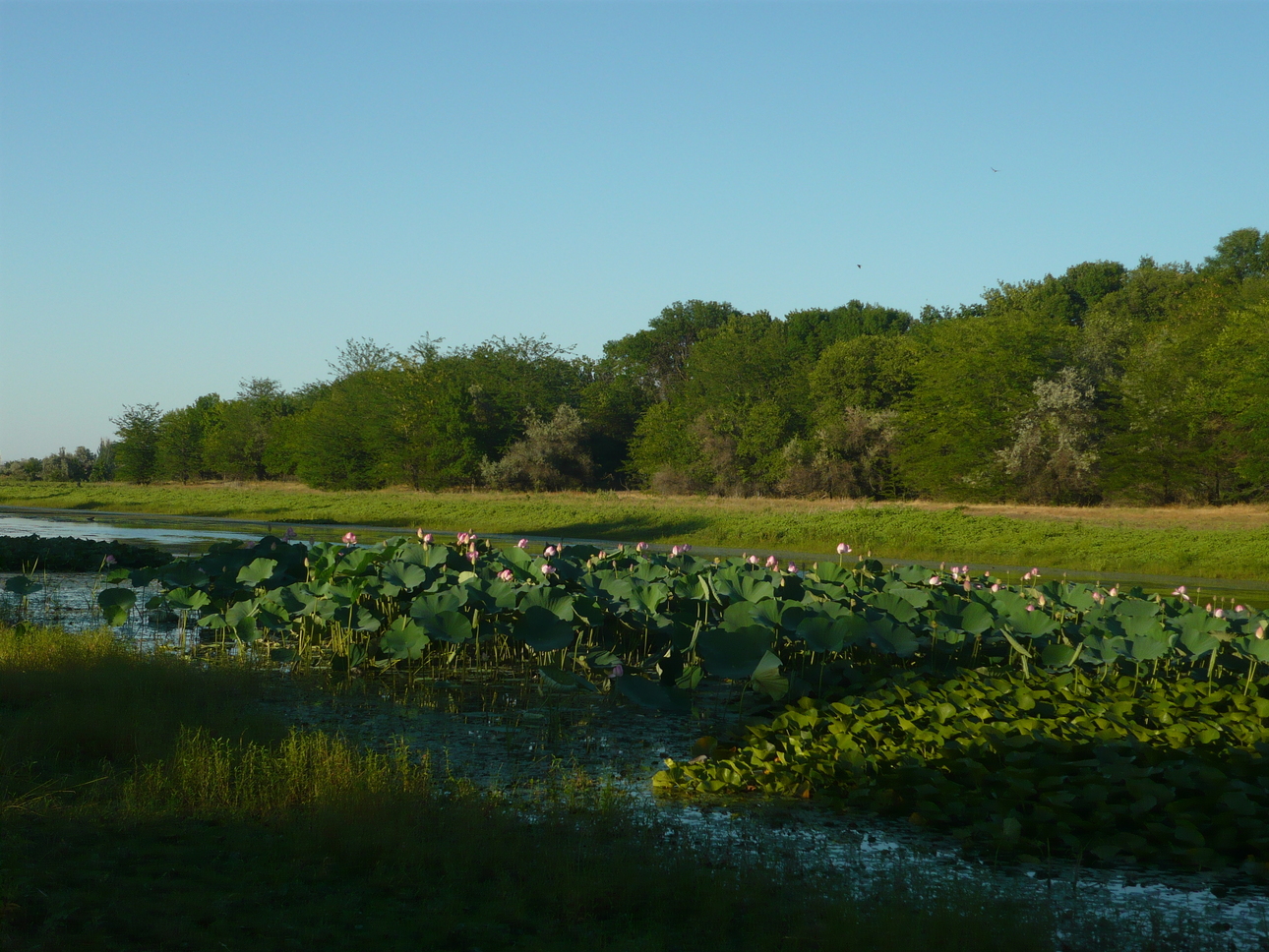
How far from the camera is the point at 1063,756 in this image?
5.65 meters

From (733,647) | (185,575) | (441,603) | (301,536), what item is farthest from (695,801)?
(301,536)

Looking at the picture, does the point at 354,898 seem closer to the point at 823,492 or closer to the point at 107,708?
the point at 107,708

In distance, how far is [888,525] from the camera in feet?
90.8

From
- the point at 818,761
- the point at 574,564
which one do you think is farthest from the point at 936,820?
the point at 574,564

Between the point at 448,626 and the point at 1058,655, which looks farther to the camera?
the point at 448,626

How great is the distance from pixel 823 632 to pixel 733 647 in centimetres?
76

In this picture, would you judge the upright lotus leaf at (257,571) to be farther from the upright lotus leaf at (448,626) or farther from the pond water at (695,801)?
the upright lotus leaf at (448,626)

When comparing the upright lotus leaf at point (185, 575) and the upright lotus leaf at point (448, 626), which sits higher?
the upright lotus leaf at point (185, 575)

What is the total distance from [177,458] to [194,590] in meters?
71.6

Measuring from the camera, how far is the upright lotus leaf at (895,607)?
312 inches

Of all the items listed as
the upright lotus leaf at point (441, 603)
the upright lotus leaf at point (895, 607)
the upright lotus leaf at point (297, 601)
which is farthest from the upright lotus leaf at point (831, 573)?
the upright lotus leaf at point (297, 601)

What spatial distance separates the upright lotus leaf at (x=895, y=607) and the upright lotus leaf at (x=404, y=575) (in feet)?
13.3

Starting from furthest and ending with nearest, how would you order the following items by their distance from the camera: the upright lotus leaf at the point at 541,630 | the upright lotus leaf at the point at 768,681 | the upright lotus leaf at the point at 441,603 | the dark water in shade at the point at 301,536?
the dark water in shade at the point at 301,536 < the upright lotus leaf at the point at 441,603 < the upright lotus leaf at the point at 541,630 < the upright lotus leaf at the point at 768,681

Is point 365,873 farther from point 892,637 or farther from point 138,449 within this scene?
point 138,449
